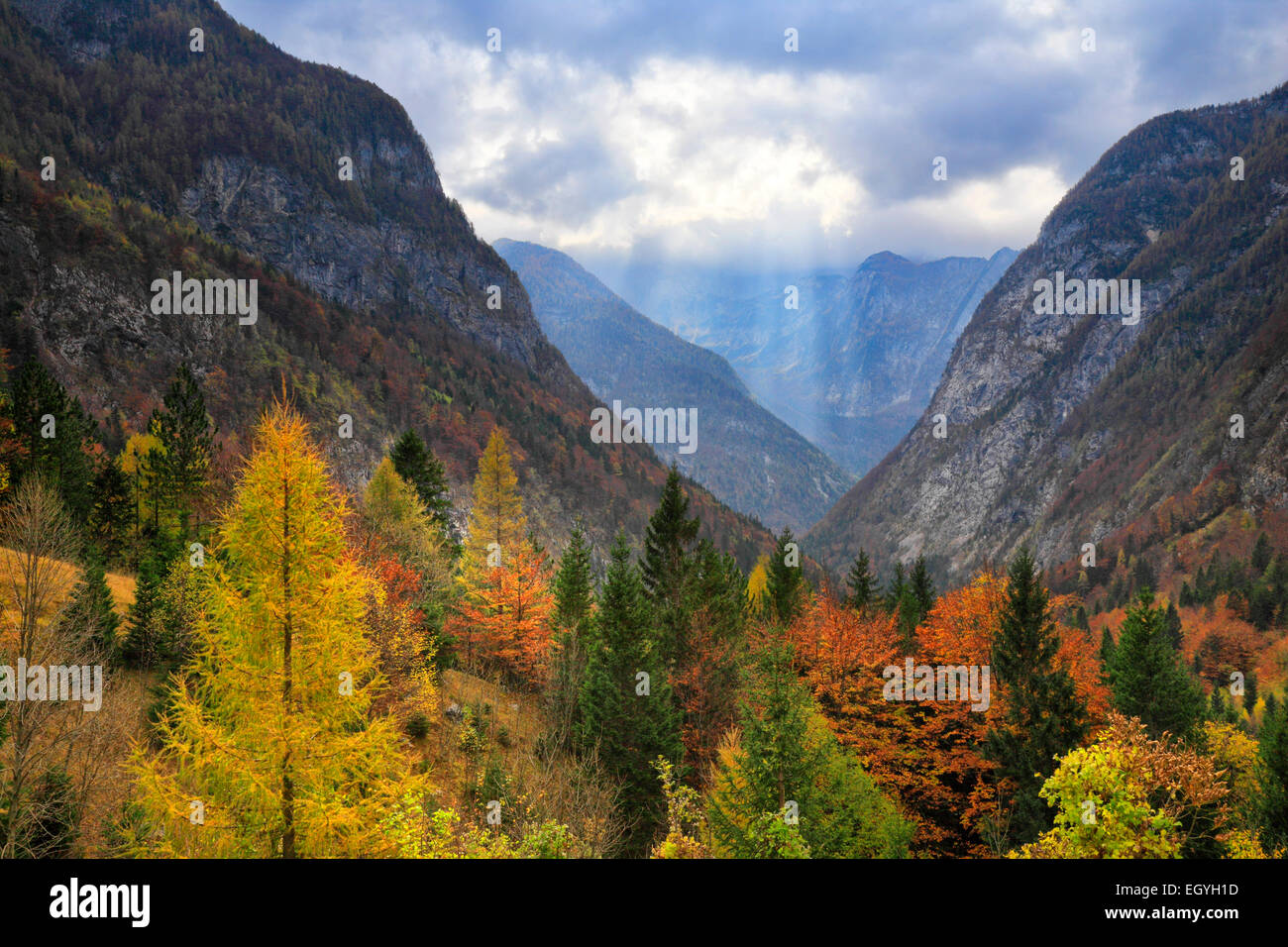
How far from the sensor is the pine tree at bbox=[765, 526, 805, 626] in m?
38.6

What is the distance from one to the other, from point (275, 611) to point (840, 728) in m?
24.1

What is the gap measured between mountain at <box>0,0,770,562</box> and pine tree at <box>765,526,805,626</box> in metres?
34.5

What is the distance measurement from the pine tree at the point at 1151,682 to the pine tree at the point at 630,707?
2078 centimetres

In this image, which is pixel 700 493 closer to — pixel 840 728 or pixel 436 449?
pixel 436 449

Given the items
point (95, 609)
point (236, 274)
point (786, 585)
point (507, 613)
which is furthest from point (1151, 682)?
point (236, 274)

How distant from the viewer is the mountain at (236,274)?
7319 cm

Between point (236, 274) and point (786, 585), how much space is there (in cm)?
10102

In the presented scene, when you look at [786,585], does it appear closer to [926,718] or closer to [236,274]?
[926,718]

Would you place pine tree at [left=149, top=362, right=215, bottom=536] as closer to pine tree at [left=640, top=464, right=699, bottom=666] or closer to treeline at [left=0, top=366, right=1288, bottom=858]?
treeline at [left=0, top=366, right=1288, bottom=858]

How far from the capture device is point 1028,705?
2348cm

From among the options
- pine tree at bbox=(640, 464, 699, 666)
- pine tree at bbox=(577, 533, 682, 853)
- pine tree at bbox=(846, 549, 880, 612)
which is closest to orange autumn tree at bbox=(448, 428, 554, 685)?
pine tree at bbox=(640, 464, 699, 666)

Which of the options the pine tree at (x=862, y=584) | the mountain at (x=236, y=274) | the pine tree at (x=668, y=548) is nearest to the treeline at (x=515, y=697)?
the pine tree at (x=668, y=548)

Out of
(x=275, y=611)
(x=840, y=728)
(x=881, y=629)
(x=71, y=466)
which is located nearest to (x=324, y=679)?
(x=275, y=611)
